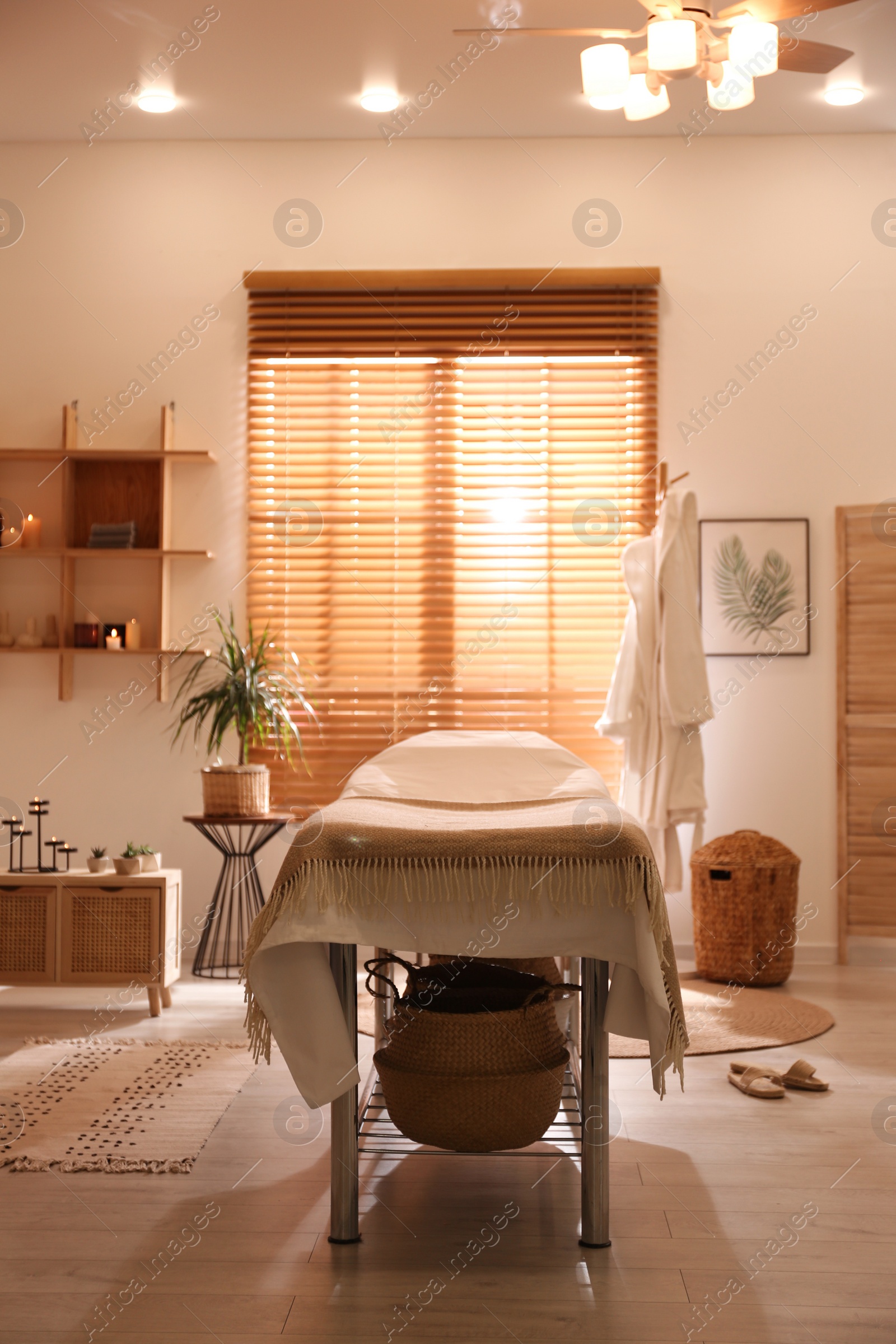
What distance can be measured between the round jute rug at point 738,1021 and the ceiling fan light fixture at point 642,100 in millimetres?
2622

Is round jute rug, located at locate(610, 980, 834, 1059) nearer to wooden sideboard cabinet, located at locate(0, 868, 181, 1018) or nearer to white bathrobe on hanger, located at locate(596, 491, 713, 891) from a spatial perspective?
white bathrobe on hanger, located at locate(596, 491, 713, 891)

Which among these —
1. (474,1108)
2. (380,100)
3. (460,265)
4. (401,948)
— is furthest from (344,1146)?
(380,100)

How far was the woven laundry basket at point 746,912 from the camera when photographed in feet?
13.9

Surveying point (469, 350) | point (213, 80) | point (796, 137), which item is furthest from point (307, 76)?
point (796, 137)

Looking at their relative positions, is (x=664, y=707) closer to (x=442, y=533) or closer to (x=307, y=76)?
(x=442, y=533)

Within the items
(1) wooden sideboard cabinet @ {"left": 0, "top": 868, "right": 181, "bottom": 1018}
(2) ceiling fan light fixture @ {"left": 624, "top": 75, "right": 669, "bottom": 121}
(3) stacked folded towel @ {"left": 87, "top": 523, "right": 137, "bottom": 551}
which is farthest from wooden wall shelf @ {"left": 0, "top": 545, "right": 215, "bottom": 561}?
(2) ceiling fan light fixture @ {"left": 624, "top": 75, "right": 669, "bottom": 121}

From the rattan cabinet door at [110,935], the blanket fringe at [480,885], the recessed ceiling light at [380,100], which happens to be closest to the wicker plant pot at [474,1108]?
the blanket fringe at [480,885]

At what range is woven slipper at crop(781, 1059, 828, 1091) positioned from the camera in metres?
2.98

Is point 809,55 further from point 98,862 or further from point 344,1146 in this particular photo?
point 98,862

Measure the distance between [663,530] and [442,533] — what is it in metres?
0.96

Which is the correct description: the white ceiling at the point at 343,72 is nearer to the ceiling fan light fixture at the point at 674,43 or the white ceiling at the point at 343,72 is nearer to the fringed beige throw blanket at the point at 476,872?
the ceiling fan light fixture at the point at 674,43

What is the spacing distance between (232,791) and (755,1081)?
2066 millimetres

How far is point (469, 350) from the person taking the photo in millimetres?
4762

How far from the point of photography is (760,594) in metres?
4.69
